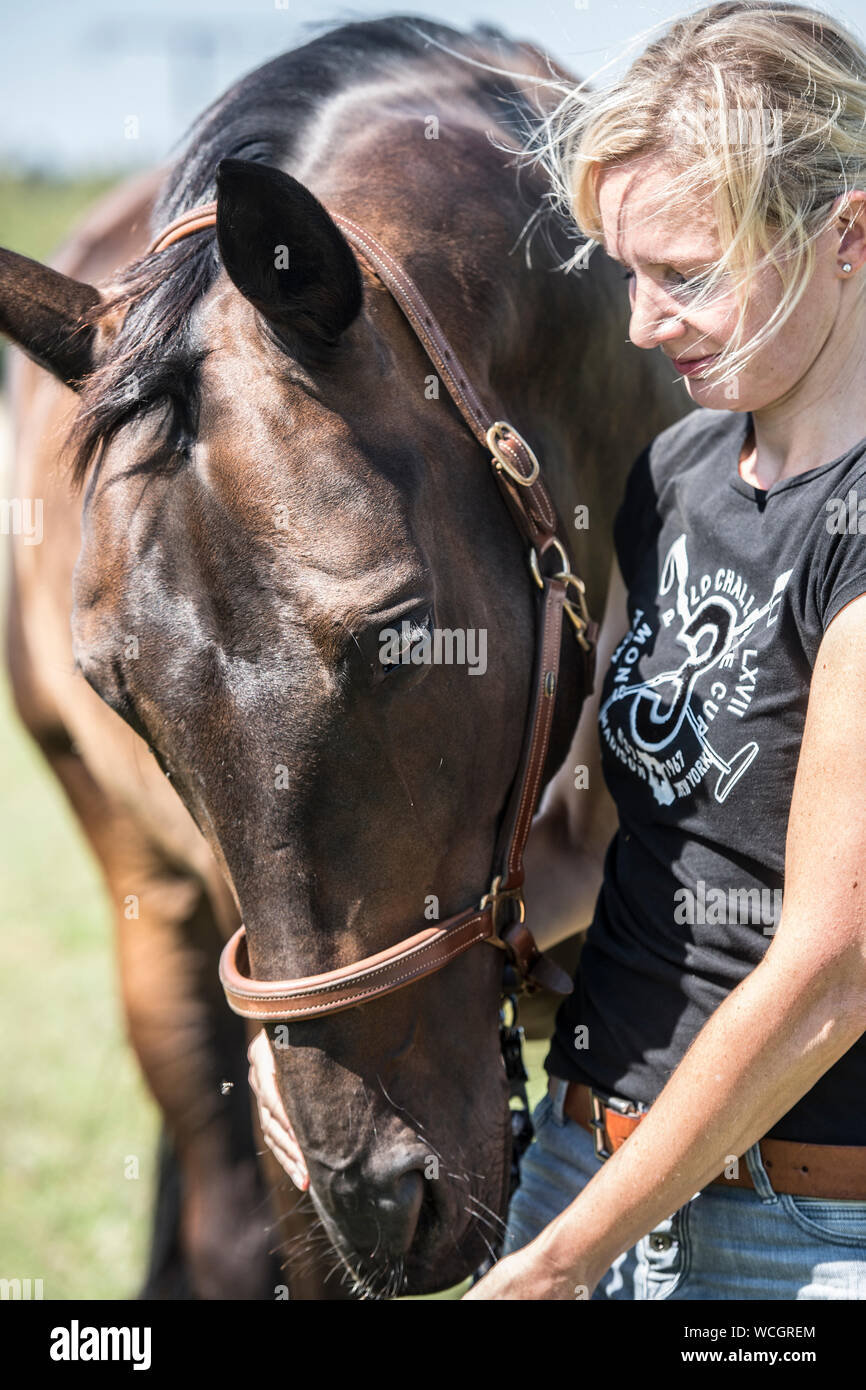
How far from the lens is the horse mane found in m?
1.60

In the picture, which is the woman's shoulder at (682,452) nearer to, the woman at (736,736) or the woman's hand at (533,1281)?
the woman at (736,736)

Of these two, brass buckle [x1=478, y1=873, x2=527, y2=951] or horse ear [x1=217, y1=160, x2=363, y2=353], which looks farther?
brass buckle [x1=478, y1=873, x2=527, y2=951]

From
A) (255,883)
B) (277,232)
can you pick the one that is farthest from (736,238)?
(255,883)

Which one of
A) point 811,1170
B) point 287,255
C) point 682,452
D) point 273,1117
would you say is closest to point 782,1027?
point 811,1170

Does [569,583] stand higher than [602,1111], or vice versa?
[569,583]

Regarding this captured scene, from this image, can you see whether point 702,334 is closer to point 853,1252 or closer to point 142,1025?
point 853,1252

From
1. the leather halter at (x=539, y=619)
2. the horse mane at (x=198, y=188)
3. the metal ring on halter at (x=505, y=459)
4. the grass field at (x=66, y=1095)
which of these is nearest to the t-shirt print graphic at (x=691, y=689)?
the leather halter at (x=539, y=619)

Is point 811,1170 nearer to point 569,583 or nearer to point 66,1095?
point 569,583

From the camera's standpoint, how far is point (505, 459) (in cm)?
176

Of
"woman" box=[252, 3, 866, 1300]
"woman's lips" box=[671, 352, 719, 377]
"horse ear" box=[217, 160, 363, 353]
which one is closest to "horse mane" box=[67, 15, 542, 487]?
"horse ear" box=[217, 160, 363, 353]

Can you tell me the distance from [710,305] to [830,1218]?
110cm

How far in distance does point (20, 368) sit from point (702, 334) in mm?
3135

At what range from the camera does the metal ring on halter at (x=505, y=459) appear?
1755mm

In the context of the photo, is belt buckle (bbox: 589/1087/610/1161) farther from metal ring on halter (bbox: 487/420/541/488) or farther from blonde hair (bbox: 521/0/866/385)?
blonde hair (bbox: 521/0/866/385)
